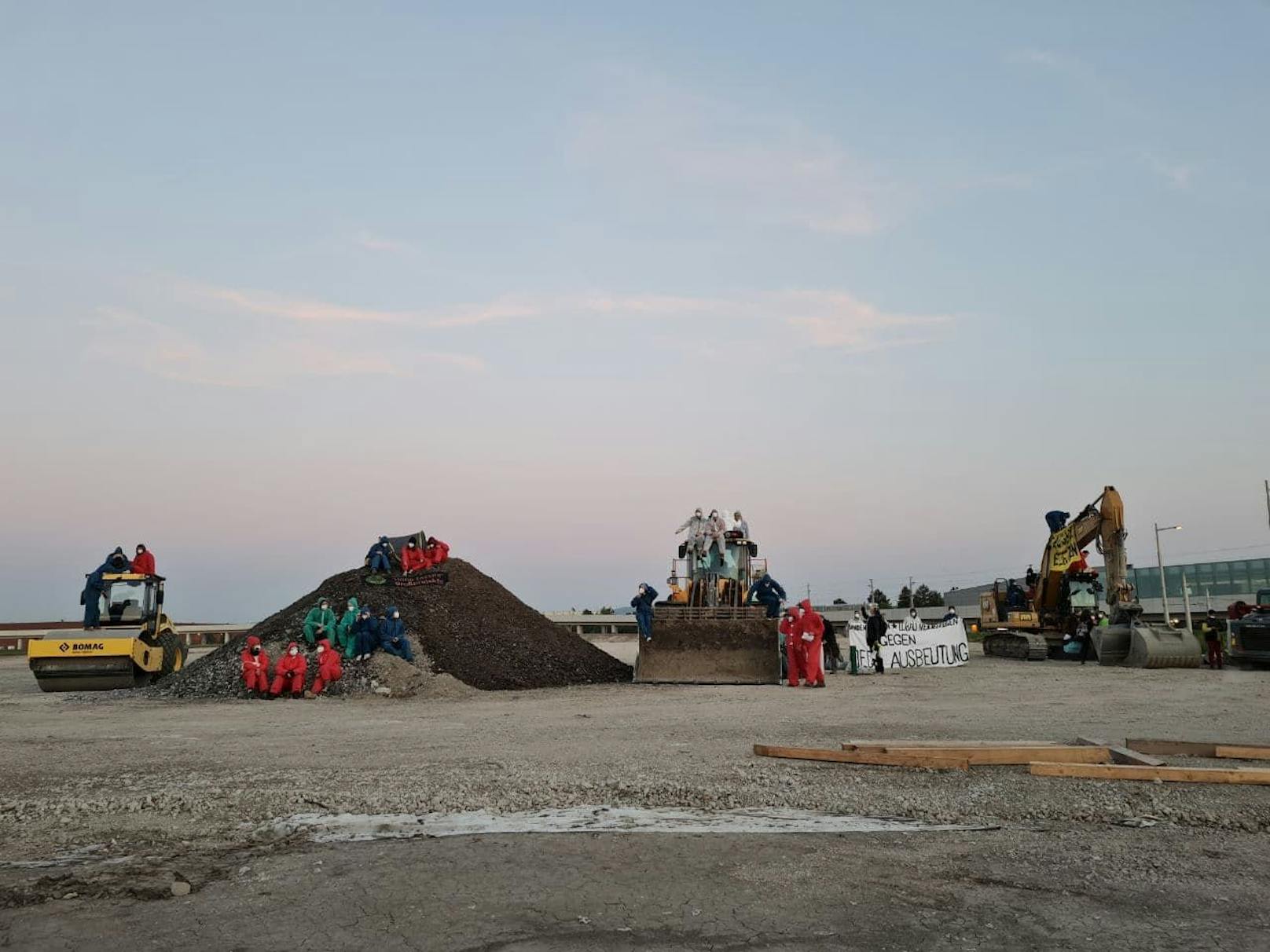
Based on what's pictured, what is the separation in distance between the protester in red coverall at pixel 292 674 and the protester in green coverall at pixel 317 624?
187cm

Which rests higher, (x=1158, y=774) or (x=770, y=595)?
(x=770, y=595)

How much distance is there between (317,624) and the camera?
22.7m

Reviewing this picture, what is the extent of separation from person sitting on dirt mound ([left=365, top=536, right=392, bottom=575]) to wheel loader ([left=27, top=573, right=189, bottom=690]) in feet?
17.0

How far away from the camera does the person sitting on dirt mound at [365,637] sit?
2167 centimetres

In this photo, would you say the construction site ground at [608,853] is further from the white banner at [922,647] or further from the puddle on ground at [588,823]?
the white banner at [922,647]

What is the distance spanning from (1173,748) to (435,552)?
21246mm

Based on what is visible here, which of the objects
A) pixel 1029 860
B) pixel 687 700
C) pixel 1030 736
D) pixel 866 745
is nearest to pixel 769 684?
pixel 687 700

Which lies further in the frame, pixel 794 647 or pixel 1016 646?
pixel 1016 646

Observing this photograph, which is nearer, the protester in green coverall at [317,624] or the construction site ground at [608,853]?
the construction site ground at [608,853]

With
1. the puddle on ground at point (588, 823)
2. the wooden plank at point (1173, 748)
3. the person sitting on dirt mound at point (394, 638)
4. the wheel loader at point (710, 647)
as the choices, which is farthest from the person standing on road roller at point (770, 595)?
the puddle on ground at point (588, 823)

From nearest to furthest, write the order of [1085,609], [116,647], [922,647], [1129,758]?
[1129,758] < [116,647] < [922,647] < [1085,609]

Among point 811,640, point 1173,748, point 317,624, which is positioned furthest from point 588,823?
point 317,624

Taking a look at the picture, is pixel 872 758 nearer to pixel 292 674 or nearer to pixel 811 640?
pixel 811 640

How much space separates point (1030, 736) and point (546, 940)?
8.43 meters
